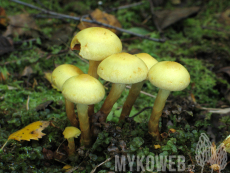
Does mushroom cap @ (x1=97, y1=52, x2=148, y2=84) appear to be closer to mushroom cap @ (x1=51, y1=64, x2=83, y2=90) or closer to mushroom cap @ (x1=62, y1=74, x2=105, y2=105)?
mushroom cap @ (x1=62, y1=74, x2=105, y2=105)

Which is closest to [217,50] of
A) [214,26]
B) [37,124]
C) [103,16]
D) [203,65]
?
[203,65]

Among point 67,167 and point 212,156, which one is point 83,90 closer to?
point 67,167

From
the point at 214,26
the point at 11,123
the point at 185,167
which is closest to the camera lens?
the point at 185,167

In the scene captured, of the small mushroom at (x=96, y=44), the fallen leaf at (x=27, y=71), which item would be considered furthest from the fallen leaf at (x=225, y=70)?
the fallen leaf at (x=27, y=71)

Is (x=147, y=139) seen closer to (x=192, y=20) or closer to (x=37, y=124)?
(x=37, y=124)

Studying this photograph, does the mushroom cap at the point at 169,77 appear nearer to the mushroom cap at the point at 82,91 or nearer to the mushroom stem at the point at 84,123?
the mushroom cap at the point at 82,91

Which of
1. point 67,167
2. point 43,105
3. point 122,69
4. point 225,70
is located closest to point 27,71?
point 43,105
